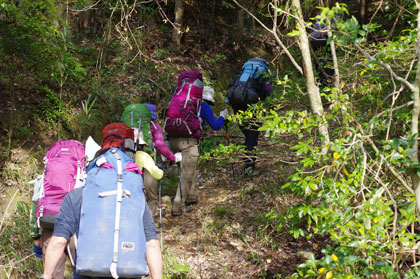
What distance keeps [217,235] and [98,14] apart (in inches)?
306

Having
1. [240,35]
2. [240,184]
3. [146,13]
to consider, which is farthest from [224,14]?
[240,184]

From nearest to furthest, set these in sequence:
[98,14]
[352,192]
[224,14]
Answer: [352,192]
[98,14]
[224,14]

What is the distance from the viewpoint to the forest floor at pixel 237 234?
540cm

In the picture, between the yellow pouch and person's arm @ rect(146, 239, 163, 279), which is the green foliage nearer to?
the yellow pouch

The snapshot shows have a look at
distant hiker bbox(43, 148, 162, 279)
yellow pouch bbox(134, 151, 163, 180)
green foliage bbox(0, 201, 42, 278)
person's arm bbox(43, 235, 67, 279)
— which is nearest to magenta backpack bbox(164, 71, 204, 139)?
yellow pouch bbox(134, 151, 163, 180)

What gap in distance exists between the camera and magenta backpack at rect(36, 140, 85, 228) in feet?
12.9

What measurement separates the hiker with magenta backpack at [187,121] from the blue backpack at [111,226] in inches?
129

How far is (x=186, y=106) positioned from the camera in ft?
20.2

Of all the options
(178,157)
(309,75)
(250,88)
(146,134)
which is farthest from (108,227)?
(250,88)

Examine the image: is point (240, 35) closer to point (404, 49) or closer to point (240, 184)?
point (240, 184)

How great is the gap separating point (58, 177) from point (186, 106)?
2.60 meters

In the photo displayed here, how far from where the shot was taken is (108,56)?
1073cm

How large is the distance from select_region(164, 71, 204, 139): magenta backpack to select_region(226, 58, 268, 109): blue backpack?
844 millimetres

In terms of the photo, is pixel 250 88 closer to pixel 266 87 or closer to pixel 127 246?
pixel 266 87
